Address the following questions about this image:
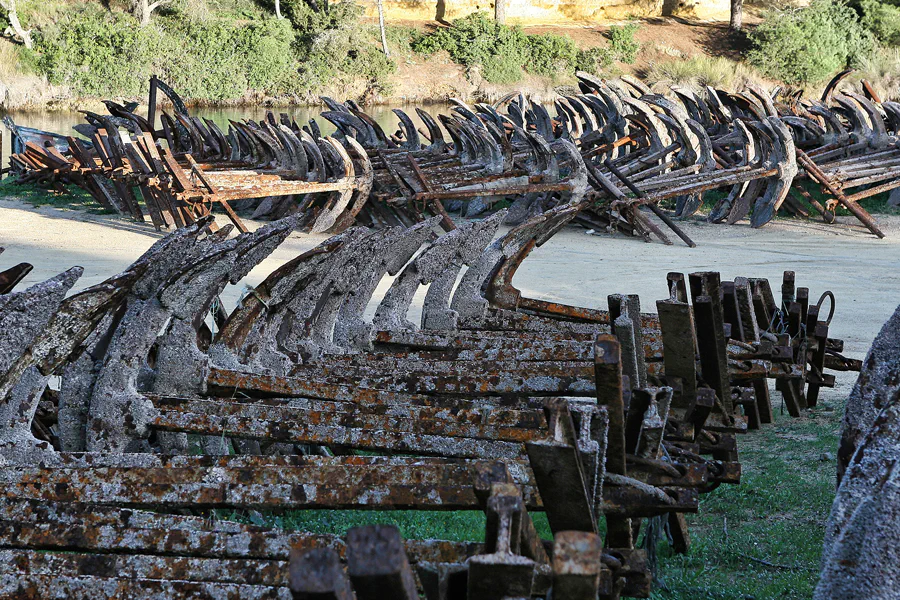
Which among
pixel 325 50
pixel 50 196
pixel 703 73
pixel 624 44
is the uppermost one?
pixel 624 44

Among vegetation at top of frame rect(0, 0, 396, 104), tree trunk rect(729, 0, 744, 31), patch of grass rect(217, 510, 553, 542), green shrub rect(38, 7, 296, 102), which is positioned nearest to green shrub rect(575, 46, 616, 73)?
tree trunk rect(729, 0, 744, 31)

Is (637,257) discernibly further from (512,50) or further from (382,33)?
(512,50)

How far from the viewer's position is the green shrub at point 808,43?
38500mm

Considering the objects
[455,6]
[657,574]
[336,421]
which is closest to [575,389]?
[657,574]

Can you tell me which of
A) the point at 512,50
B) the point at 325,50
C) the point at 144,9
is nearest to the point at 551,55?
the point at 512,50

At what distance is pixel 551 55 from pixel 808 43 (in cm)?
1040

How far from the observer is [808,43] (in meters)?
38.4

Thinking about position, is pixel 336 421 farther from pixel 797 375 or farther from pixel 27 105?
pixel 27 105

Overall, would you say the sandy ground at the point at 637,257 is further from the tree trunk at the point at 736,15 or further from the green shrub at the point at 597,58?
the tree trunk at the point at 736,15

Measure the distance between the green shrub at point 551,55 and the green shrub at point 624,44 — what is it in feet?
5.89

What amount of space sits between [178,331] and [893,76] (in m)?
38.0

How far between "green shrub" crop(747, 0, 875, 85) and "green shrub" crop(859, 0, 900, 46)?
1.58ft

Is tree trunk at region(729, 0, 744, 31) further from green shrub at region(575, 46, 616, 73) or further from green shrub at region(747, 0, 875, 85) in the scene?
green shrub at region(575, 46, 616, 73)

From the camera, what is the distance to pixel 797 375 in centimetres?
429
